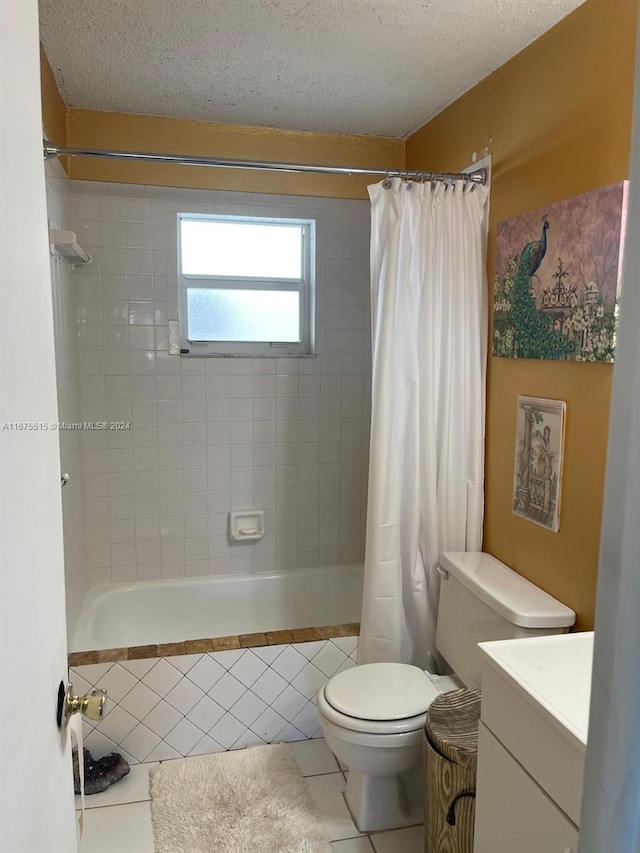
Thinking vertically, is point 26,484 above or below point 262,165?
below

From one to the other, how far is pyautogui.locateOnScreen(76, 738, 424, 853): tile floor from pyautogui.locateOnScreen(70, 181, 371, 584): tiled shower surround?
1043mm

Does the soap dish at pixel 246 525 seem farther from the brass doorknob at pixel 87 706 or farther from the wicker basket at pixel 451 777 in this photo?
the brass doorknob at pixel 87 706

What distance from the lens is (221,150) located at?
112 inches

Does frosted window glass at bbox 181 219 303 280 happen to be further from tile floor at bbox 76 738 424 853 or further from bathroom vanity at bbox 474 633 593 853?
bathroom vanity at bbox 474 633 593 853

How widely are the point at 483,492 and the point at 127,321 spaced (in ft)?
5.64

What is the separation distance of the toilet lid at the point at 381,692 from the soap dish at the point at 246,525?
3.73 ft

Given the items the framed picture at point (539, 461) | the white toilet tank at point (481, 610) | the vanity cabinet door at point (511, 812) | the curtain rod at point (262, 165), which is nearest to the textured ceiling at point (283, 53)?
the curtain rod at point (262, 165)

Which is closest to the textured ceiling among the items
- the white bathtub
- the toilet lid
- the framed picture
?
the framed picture

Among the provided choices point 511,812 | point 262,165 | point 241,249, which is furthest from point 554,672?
point 241,249

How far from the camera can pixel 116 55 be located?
2170mm

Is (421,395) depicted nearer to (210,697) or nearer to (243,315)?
(243,315)

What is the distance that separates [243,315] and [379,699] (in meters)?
1.88

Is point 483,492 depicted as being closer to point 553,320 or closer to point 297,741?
point 553,320

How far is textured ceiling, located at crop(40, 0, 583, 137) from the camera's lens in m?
1.85
